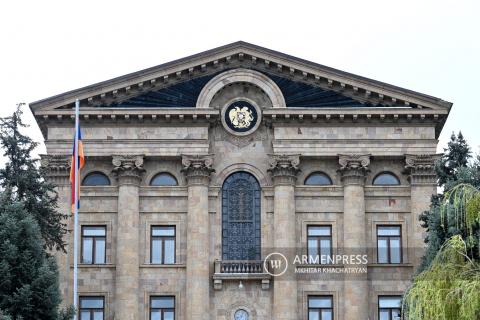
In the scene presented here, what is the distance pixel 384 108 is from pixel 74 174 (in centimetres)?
1718

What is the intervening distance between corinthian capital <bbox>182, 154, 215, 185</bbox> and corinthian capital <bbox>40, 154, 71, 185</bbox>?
5813mm

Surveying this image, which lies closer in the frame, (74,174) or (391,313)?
(74,174)

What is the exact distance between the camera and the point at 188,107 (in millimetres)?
57281

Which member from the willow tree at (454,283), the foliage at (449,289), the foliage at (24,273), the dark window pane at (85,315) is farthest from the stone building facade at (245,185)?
the foliage at (449,289)

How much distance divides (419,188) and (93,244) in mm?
16133

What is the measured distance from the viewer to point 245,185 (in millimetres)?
57156

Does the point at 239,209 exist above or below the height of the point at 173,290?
above

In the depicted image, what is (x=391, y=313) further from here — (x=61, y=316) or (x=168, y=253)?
(x=61, y=316)

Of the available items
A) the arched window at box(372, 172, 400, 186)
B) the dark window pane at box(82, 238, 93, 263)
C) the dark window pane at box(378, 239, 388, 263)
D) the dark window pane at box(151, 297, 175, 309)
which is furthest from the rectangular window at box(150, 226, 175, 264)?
the arched window at box(372, 172, 400, 186)

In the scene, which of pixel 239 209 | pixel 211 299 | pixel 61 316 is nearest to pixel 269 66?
pixel 239 209

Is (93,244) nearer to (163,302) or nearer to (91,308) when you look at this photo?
(91,308)

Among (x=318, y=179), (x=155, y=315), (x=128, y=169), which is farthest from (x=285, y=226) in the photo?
(x=128, y=169)

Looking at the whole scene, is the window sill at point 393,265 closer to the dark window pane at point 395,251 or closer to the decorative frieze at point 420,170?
the dark window pane at point 395,251

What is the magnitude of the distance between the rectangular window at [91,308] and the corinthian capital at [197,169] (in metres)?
7.21
